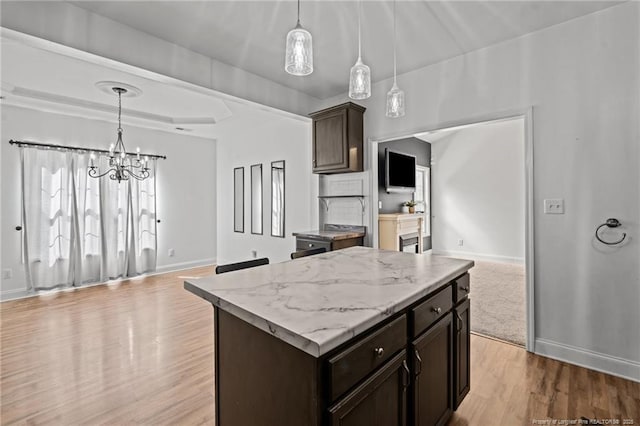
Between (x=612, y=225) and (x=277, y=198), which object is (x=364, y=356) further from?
(x=277, y=198)

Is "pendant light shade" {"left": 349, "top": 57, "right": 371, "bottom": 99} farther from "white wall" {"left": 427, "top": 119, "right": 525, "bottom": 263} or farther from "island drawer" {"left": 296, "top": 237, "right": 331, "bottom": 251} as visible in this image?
"white wall" {"left": 427, "top": 119, "right": 525, "bottom": 263}

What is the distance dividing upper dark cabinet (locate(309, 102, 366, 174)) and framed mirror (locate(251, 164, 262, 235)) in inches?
81.2

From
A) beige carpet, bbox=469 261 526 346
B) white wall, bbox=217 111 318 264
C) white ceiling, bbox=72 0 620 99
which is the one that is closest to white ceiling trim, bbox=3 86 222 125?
white wall, bbox=217 111 318 264

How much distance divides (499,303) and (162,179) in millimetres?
5637

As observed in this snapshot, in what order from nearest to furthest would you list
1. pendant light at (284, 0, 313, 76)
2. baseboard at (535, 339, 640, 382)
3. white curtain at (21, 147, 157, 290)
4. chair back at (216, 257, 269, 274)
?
1. pendant light at (284, 0, 313, 76)
2. chair back at (216, 257, 269, 274)
3. baseboard at (535, 339, 640, 382)
4. white curtain at (21, 147, 157, 290)

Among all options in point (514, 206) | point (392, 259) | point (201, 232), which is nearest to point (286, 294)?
point (392, 259)

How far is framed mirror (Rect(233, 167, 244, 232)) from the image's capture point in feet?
20.0

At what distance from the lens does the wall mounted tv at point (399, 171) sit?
5266mm

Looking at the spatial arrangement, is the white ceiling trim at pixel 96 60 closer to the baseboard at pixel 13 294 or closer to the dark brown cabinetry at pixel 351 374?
the dark brown cabinetry at pixel 351 374

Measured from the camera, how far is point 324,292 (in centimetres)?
127

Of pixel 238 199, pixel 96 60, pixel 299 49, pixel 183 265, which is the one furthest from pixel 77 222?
pixel 299 49

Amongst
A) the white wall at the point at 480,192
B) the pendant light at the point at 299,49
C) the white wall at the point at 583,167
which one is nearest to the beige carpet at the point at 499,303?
the white wall at the point at 583,167

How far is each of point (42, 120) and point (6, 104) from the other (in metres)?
0.39

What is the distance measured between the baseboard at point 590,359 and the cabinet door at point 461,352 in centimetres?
121
